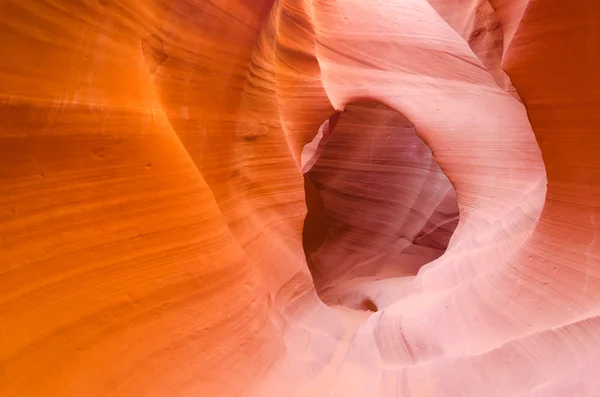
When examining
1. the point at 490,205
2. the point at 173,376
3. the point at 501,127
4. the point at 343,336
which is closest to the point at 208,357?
the point at 173,376

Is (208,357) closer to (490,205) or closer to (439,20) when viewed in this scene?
(490,205)

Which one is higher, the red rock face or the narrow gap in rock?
the red rock face

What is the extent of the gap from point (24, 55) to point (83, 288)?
26.8 inches

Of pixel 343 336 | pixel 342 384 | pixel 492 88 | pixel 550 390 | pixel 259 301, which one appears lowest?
pixel 343 336

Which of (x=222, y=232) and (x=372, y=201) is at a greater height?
(x=222, y=232)

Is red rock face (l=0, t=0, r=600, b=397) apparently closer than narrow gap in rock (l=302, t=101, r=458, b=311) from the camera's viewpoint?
Yes

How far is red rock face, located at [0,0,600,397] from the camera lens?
44.2 inches

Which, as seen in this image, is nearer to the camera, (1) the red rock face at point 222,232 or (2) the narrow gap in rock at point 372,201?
(1) the red rock face at point 222,232

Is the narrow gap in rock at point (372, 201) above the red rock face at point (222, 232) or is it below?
below

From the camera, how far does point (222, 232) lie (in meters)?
1.72

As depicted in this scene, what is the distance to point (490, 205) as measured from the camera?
305 cm

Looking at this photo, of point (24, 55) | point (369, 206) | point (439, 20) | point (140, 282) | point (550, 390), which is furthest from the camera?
point (369, 206)

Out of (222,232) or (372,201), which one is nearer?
(222,232)

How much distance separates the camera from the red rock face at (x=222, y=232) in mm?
1123
